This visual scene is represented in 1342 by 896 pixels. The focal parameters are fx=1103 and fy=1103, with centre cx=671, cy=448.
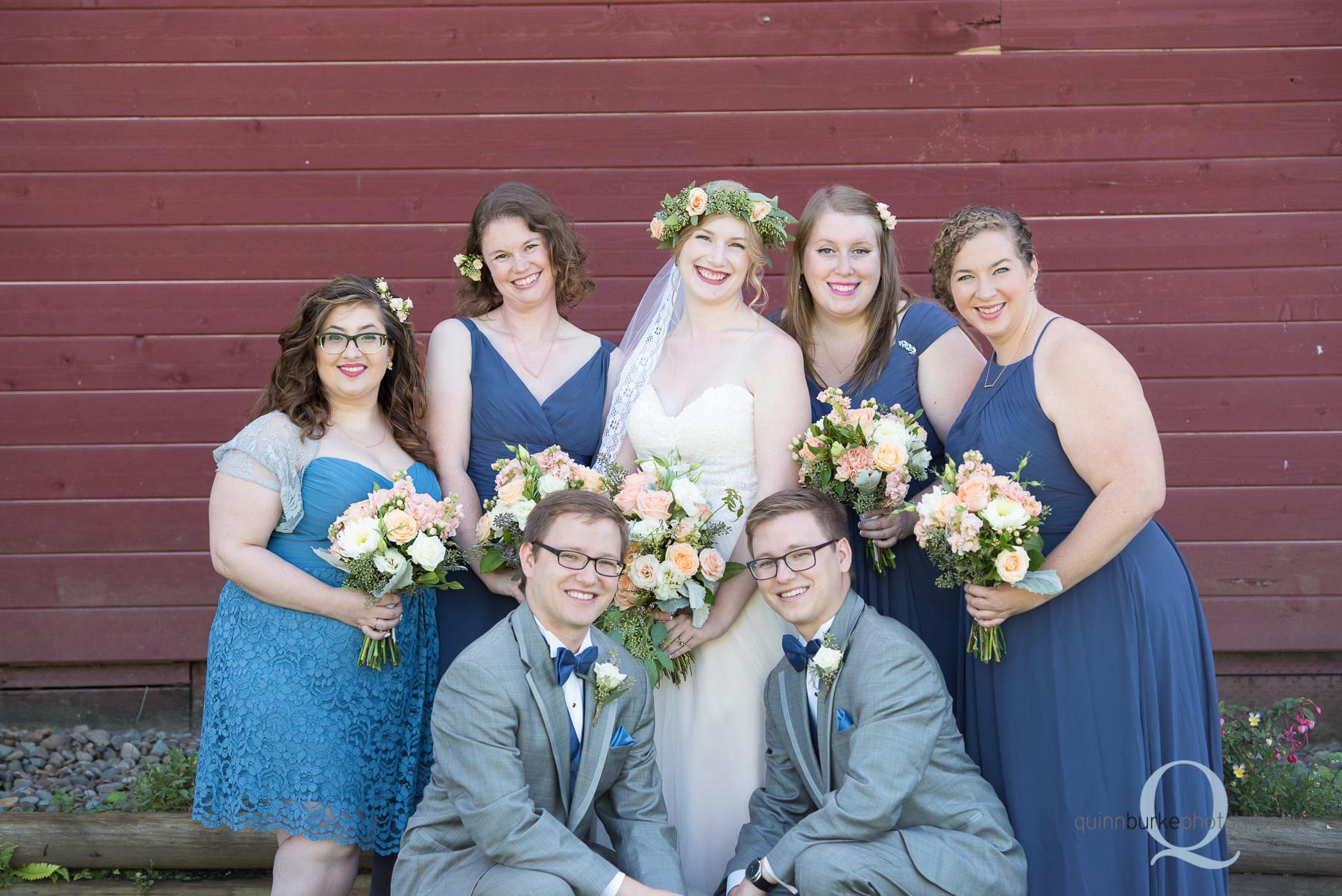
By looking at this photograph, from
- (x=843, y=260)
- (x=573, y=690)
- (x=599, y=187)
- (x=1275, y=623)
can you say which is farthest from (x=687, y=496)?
(x=1275, y=623)

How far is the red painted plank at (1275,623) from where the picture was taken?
18.6 ft

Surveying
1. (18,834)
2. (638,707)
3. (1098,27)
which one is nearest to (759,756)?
(638,707)

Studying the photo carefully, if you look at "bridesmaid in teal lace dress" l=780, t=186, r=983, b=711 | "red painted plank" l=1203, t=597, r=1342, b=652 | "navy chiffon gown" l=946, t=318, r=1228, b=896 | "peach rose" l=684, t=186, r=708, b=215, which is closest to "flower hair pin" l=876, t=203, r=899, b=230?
"bridesmaid in teal lace dress" l=780, t=186, r=983, b=711

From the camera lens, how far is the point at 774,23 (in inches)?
219

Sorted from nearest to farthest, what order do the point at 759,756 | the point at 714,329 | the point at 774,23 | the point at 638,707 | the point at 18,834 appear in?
1. the point at 638,707
2. the point at 759,756
3. the point at 714,329
4. the point at 18,834
5. the point at 774,23

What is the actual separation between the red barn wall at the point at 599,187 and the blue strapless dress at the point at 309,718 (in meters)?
2.37

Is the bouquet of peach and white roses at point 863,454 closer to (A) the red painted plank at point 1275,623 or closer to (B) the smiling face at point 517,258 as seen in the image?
(B) the smiling face at point 517,258

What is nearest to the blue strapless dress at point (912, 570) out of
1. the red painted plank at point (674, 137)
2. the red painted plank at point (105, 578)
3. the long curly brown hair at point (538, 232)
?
the long curly brown hair at point (538, 232)

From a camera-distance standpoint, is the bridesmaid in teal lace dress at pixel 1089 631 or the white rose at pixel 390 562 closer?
the bridesmaid in teal lace dress at pixel 1089 631

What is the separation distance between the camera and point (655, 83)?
5.60m

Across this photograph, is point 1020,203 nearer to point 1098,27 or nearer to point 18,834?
point 1098,27

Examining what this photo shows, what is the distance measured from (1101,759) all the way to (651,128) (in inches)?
147

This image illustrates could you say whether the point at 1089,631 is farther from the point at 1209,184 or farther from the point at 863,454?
the point at 1209,184

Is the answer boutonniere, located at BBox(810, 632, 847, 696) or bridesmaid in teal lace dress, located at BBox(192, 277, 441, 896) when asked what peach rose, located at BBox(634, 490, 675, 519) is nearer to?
boutonniere, located at BBox(810, 632, 847, 696)
